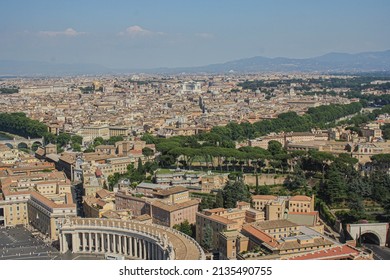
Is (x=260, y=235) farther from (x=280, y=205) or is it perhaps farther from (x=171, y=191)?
(x=171, y=191)

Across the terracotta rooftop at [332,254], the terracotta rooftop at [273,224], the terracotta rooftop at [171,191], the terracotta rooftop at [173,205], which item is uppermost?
the terracotta rooftop at [332,254]

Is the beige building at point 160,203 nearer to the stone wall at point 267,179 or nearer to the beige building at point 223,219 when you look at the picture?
the beige building at point 223,219

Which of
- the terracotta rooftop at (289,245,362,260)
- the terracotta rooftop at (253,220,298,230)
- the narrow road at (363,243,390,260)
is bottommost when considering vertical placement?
the narrow road at (363,243,390,260)

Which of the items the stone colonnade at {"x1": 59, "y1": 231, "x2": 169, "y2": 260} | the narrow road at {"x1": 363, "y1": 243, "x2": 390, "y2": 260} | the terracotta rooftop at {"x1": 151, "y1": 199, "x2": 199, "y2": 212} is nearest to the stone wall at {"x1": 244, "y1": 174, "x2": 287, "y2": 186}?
A: the terracotta rooftop at {"x1": 151, "y1": 199, "x2": 199, "y2": 212}

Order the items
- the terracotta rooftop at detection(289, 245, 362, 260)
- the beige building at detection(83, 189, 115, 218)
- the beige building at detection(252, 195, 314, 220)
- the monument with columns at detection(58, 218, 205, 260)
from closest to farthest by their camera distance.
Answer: the terracotta rooftop at detection(289, 245, 362, 260), the monument with columns at detection(58, 218, 205, 260), the beige building at detection(252, 195, 314, 220), the beige building at detection(83, 189, 115, 218)

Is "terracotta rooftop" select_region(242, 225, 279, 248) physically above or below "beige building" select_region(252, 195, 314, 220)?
above

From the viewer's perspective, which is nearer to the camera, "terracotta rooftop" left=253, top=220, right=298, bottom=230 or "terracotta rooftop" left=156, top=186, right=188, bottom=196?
"terracotta rooftop" left=253, top=220, right=298, bottom=230

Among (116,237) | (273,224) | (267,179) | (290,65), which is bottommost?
(116,237)

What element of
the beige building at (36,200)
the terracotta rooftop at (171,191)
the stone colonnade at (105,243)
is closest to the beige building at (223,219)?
the stone colonnade at (105,243)

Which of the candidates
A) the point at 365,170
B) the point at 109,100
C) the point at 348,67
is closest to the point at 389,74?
the point at 348,67

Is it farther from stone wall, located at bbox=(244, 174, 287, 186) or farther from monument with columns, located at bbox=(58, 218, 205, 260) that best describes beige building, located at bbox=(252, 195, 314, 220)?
stone wall, located at bbox=(244, 174, 287, 186)

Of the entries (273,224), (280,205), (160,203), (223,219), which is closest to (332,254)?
(273,224)
